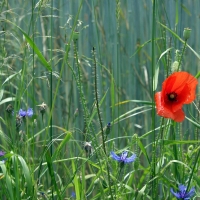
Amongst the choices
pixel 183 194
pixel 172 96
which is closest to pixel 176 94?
pixel 172 96

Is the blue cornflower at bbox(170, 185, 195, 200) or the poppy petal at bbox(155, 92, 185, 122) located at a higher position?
the poppy petal at bbox(155, 92, 185, 122)

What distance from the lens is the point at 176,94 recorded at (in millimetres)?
1441

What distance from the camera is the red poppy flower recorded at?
136 cm

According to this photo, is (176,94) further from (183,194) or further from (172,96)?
(183,194)

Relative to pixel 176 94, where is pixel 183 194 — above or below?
below

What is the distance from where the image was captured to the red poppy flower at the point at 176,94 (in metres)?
1.36

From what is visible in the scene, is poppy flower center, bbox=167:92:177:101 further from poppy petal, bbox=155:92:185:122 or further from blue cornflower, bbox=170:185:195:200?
blue cornflower, bbox=170:185:195:200

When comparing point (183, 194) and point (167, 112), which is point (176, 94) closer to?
point (167, 112)

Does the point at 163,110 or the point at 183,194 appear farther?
the point at 183,194

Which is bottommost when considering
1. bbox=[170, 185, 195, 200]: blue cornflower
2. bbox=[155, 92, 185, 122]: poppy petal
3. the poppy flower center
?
bbox=[170, 185, 195, 200]: blue cornflower

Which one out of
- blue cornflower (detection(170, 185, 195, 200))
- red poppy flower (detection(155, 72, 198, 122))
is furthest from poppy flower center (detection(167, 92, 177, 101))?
blue cornflower (detection(170, 185, 195, 200))

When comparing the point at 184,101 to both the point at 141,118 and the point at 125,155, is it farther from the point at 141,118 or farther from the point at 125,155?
the point at 141,118

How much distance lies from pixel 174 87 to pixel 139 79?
5.73 feet

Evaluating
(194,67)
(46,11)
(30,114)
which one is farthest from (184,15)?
(30,114)
